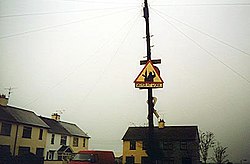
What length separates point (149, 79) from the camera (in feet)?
17.9

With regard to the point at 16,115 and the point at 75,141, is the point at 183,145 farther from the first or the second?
the point at 16,115

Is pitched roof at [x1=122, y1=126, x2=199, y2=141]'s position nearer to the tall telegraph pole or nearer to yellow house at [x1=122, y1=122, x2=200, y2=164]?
yellow house at [x1=122, y1=122, x2=200, y2=164]

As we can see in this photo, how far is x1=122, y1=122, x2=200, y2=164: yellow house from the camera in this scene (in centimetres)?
1368

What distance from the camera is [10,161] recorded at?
7336 millimetres

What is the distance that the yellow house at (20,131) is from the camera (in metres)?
9.64

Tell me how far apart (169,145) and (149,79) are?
1006cm

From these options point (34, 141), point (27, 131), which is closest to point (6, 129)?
point (27, 131)

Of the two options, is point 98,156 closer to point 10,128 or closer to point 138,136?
point 10,128

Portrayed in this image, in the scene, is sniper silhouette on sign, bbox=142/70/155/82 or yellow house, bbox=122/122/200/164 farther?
yellow house, bbox=122/122/200/164

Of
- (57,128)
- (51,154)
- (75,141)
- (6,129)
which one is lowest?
(51,154)

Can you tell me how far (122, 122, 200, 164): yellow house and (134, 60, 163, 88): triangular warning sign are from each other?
8.38 m

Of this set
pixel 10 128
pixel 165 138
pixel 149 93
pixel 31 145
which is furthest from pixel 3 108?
pixel 165 138

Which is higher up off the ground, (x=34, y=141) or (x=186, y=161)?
(x=34, y=141)

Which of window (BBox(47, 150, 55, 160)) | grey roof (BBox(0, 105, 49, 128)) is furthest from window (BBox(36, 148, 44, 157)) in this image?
grey roof (BBox(0, 105, 49, 128))
